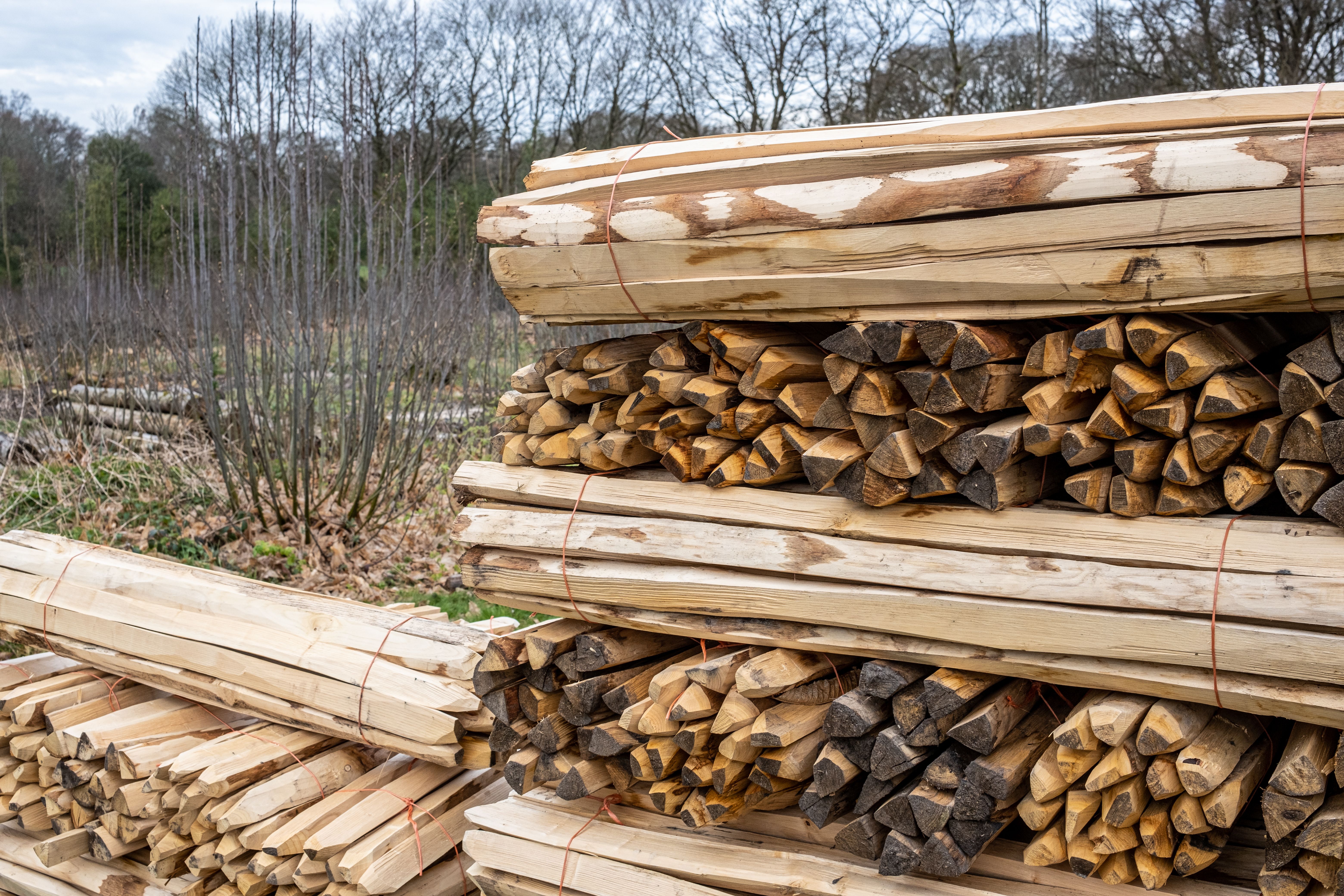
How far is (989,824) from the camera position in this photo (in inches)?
83.7

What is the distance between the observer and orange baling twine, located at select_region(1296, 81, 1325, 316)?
68.2 inches

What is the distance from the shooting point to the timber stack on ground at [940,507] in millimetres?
1861

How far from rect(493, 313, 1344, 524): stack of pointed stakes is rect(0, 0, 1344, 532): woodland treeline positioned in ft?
13.2

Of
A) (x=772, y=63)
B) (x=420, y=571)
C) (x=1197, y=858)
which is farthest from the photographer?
(x=772, y=63)

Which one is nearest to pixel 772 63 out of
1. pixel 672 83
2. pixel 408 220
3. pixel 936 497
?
A: pixel 672 83

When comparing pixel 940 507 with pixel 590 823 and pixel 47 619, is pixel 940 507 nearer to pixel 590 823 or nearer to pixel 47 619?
pixel 590 823

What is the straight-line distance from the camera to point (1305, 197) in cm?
173

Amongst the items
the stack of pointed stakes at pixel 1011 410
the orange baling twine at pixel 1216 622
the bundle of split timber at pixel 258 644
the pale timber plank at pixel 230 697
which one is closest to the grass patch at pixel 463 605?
the bundle of split timber at pixel 258 644

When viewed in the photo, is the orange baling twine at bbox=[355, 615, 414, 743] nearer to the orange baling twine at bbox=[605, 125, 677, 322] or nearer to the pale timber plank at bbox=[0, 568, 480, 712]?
the pale timber plank at bbox=[0, 568, 480, 712]

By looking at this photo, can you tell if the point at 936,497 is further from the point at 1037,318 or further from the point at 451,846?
the point at 451,846

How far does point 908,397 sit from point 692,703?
93 centimetres

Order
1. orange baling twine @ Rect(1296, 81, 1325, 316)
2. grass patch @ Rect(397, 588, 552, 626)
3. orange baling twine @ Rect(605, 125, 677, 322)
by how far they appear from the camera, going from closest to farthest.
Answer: orange baling twine @ Rect(1296, 81, 1325, 316)
orange baling twine @ Rect(605, 125, 677, 322)
grass patch @ Rect(397, 588, 552, 626)

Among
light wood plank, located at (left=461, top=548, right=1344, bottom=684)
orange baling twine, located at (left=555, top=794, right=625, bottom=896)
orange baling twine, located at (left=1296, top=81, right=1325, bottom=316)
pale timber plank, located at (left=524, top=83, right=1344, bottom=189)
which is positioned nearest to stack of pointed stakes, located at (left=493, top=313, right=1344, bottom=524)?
orange baling twine, located at (left=1296, top=81, right=1325, bottom=316)

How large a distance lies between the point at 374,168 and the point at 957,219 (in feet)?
36.3
